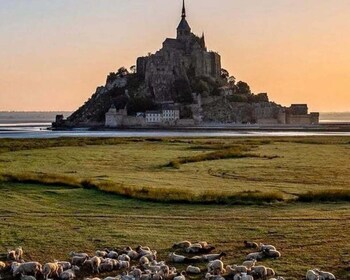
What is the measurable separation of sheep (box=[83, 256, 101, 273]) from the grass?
130 centimetres

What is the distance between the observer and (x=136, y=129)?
480ft

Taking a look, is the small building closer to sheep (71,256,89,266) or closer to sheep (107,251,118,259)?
sheep (107,251,118,259)

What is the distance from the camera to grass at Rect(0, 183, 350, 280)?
14.0 meters

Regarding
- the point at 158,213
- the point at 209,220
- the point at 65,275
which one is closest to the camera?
the point at 65,275

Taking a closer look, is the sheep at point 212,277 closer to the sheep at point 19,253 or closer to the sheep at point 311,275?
the sheep at point 311,275

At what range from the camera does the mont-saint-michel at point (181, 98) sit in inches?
5915

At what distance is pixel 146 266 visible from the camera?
492 inches

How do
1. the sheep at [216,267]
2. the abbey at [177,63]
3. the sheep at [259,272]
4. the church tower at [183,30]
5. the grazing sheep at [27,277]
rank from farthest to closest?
the church tower at [183,30] < the abbey at [177,63] < the sheep at [216,267] < the sheep at [259,272] < the grazing sheep at [27,277]

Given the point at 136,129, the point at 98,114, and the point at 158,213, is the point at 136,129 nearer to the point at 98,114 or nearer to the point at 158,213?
the point at 98,114

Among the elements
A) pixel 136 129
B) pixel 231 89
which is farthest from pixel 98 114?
pixel 231 89

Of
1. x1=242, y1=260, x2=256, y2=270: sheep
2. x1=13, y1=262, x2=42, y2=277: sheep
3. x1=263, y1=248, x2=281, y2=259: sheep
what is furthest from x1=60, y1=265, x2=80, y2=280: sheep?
x1=263, y1=248, x2=281, y2=259: sheep

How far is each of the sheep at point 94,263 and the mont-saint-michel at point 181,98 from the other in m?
132

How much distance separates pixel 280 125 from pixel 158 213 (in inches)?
5431

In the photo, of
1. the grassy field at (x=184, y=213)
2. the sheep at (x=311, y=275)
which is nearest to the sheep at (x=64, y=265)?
the grassy field at (x=184, y=213)
